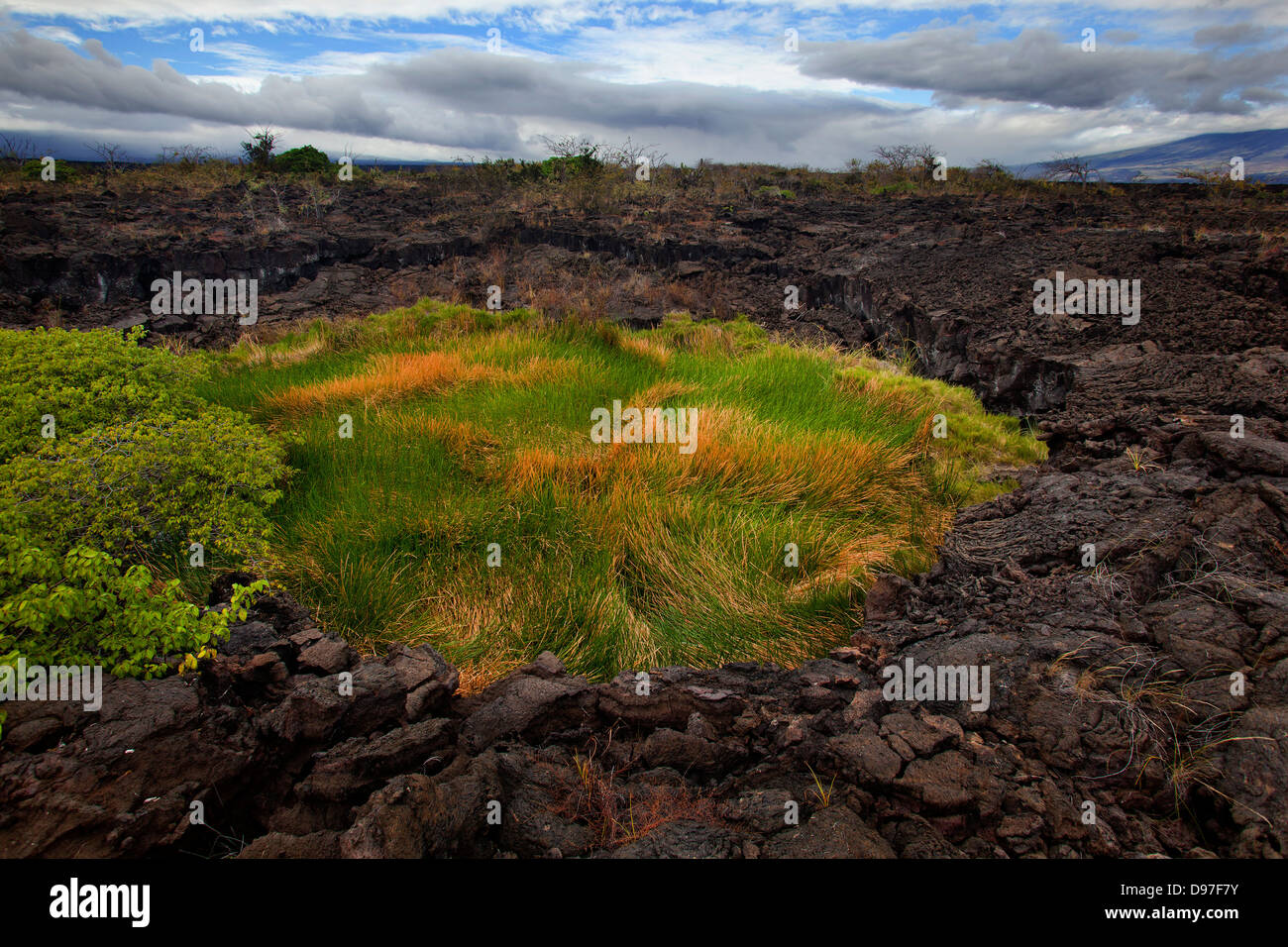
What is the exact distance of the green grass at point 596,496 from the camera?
10.6ft

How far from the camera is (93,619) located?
2262 millimetres

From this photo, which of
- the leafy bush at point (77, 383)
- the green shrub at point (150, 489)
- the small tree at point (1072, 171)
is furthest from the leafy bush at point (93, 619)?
the small tree at point (1072, 171)

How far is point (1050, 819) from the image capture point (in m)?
1.91

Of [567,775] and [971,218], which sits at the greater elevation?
[971,218]

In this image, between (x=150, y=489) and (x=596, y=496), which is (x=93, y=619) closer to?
(x=150, y=489)

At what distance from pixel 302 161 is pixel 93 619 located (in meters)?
22.9

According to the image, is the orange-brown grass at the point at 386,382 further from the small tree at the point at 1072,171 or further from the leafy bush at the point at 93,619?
the small tree at the point at 1072,171

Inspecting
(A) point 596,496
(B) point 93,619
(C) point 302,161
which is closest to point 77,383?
(B) point 93,619

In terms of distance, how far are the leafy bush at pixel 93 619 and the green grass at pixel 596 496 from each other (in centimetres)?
80

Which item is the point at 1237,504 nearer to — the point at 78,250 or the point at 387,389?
the point at 387,389

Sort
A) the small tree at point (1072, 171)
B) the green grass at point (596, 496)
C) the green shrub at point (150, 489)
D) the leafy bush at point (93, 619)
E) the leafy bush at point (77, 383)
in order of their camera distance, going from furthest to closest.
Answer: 1. the small tree at point (1072, 171)
2. the leafy bush at point (77, 383)
3. the green grass at point (596, 496)
4. the green shrub at point (150, 489)
5. the leafy bush at point (93, 619)

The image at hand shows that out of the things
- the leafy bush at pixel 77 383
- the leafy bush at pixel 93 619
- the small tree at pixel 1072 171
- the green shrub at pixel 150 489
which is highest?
the small tree at pixel 1072 171
